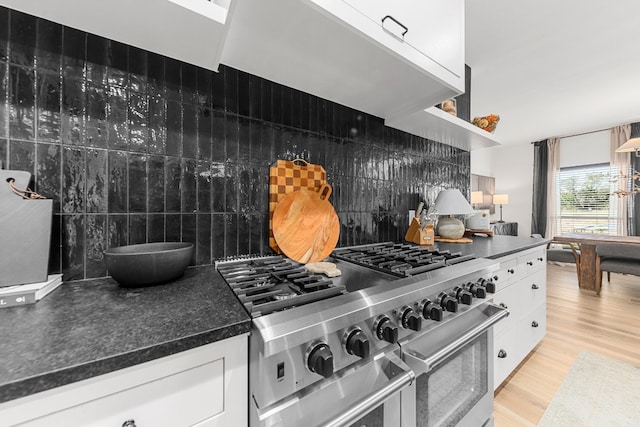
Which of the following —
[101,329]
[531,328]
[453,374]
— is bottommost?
[531,328]

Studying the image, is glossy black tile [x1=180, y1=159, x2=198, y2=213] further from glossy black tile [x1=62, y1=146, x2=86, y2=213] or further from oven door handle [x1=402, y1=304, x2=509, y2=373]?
oven door handle [x1=402, y1=304, x2=509, y2=373]

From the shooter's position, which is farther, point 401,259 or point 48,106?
point 401,259

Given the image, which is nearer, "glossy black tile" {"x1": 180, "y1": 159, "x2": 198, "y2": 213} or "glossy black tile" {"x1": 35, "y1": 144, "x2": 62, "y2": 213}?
"glossy black tile" {"x1": 35, "y1": 144, "x2": 62, "y2": 213}

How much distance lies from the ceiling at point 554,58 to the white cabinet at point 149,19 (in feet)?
5.64

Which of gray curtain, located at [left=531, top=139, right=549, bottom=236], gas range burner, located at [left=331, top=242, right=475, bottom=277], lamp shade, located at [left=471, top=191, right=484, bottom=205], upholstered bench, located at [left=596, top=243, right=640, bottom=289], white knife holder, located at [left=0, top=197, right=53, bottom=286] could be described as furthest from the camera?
gray curtain, located at [left=531, top=139, right=549, bottom=236]

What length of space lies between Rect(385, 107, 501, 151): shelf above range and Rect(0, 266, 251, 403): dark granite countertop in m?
1.47

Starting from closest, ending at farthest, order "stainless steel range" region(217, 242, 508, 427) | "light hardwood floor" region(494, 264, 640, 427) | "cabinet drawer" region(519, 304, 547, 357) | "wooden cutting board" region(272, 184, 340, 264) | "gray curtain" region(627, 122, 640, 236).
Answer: "stainless steel range" region(217, 242, 508, 427)
"wooden cutting board" region(272, 184, 340, 264)
"light hardwood floor" region(494, 264, 640, 427)
"cabinet drawer" region(519, 304, 547, 357)
"gray curtain" region(627, 122, 640, 236)

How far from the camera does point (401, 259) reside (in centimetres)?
120

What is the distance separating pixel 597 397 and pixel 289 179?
223 cm

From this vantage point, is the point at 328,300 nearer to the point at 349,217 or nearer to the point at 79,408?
the point at 79,408

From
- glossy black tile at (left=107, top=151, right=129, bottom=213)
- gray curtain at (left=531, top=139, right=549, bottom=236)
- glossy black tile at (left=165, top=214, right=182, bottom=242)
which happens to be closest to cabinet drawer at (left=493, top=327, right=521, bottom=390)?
glossy black tile at (left=165, top=214, right=182, bottom=242)

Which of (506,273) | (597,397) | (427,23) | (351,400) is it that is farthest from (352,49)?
(597,397)

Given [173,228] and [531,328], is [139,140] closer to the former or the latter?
[173,228]

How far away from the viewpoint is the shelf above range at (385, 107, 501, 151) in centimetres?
160
